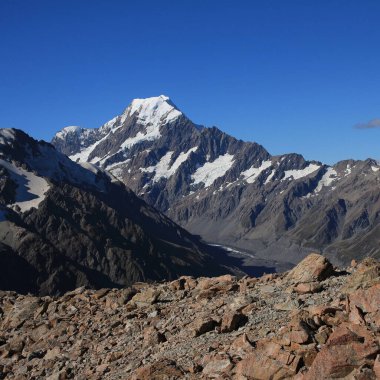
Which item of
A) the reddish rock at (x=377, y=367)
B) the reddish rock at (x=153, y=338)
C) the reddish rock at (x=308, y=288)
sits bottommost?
the reddish rock at (x=153, y=338)

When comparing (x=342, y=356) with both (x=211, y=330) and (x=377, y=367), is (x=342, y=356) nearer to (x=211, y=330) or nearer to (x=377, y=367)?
(x=377, y=367)

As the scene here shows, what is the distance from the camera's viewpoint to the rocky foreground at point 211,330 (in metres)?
21.0

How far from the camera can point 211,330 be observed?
28078 millimetres

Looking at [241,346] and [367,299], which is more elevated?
[367,299]

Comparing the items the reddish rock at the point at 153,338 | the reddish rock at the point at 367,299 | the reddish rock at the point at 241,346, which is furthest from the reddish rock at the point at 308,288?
the reddish rock at the point at 153,338

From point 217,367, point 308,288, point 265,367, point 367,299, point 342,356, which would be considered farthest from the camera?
point 308,288

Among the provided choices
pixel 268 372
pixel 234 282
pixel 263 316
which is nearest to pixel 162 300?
pixel 234 282

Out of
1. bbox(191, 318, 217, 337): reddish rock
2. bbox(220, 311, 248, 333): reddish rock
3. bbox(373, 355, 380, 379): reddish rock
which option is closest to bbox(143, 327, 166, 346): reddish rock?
bbox(191, 318, 217, 337): reddish rock

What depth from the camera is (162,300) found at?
122ft

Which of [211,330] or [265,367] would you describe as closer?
[265,367]

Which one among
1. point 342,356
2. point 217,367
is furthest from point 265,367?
point 342,356

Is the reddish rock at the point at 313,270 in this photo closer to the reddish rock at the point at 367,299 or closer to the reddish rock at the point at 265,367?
the reddish rock at the point at 367,299

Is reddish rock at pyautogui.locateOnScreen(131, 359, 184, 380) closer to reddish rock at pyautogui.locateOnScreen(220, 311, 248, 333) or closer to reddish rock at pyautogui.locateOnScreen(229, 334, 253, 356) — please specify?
reddish rock at pyautogui.locateOnScreen(229, 334, 253, 356)

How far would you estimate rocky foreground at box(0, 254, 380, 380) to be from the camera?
68.8 ft
